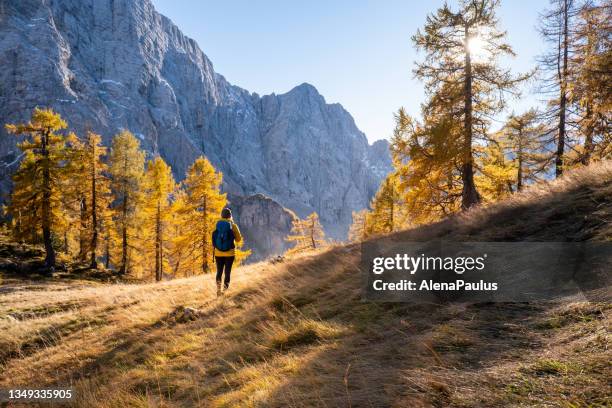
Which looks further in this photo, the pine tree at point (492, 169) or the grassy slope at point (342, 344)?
Answer: the pine tree at point (492, 169)

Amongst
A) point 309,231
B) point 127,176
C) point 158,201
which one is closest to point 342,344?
point 158,201

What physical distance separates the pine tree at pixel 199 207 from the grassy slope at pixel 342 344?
15.4 m

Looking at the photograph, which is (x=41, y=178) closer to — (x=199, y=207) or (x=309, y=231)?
(x=199, y=207)

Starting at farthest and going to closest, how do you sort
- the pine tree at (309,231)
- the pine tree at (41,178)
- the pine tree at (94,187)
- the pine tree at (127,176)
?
the pine tree at (309,231) → the pine tree at (127,176) → the pine tree at (94,187) → the pine tree at (41,178)

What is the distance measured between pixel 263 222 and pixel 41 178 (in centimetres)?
10590

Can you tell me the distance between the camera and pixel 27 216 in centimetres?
2286

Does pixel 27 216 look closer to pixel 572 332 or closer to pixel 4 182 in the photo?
pixel 572 332

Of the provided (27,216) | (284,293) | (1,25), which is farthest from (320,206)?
(284,293)

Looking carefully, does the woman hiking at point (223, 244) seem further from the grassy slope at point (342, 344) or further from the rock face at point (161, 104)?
the rock face at point (161, 104)

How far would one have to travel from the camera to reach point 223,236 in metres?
9.25

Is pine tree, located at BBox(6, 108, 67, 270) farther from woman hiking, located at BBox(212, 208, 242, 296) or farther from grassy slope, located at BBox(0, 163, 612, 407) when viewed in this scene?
woman hiking, located at BBox(212, 208, 242, 296)

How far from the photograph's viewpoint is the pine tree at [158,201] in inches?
1034

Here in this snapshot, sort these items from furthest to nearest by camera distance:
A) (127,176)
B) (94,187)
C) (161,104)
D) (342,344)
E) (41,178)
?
(161,104) → (94,187) → (127,176) → (41,178) → (342,344)

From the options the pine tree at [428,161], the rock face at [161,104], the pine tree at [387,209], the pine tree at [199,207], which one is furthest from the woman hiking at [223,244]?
the rock face at [161,104]
